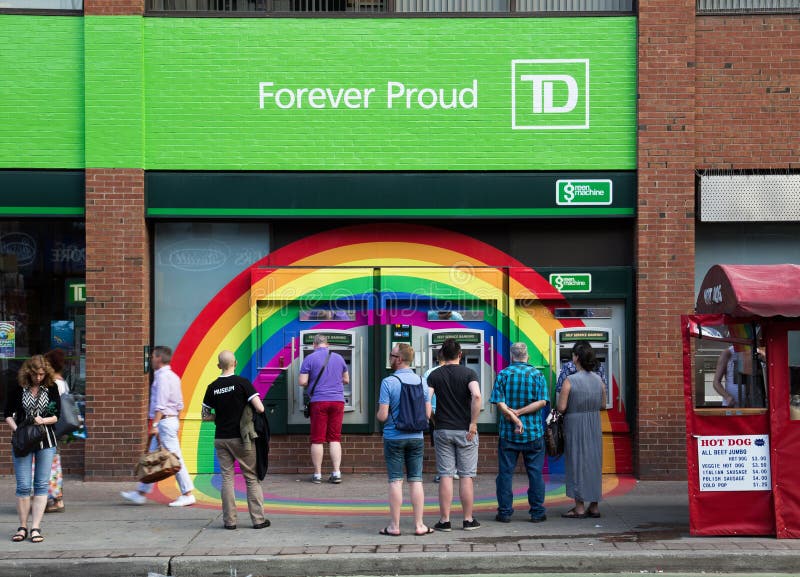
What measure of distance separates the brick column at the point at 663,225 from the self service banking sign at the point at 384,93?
0.38m

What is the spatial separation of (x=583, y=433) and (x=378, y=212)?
3889mm

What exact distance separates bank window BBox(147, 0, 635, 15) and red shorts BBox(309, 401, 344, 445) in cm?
476

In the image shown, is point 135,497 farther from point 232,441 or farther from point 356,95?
point 356,95

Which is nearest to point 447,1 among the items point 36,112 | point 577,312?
point 577,312

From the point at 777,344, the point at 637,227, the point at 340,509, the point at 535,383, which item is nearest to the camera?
the point at 777,344

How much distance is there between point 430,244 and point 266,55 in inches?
119

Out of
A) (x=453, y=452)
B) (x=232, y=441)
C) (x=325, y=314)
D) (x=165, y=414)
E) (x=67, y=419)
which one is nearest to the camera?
(x=453, y=452)

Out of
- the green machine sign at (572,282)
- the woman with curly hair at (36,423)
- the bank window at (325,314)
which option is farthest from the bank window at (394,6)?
the woman with curly hair at (36,423)

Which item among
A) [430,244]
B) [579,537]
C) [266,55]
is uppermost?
[266,55]

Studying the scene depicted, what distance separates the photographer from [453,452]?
8.94 m

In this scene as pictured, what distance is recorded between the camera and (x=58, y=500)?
10008mm

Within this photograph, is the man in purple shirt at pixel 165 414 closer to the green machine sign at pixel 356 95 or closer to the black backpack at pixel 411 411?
the green machine sign at pixel 356 95

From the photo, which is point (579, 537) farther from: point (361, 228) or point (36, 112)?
point (36, 112)

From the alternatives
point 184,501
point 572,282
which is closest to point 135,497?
point 184,501
